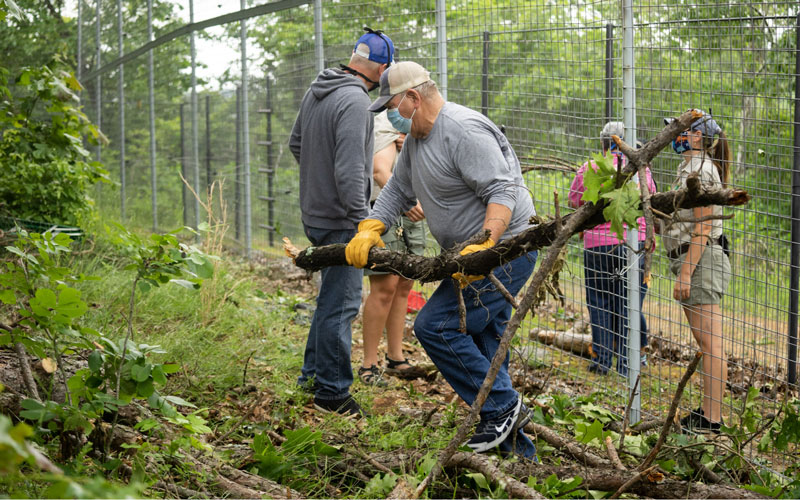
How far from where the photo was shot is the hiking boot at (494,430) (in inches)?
137

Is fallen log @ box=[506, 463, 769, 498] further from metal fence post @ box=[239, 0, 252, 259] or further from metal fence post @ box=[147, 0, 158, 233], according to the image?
metal fence post @ box=[147, 0, 158, 233]

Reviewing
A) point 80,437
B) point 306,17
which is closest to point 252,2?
point 306,17

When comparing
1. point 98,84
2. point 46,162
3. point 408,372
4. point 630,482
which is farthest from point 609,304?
point 98,84

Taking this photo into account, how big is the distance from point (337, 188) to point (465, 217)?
1.01m

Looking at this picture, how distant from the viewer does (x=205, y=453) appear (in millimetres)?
3256

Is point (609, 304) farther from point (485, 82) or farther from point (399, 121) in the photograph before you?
point (485, 82)

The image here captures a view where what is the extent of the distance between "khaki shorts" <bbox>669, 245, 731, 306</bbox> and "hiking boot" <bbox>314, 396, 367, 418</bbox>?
80.4 inches

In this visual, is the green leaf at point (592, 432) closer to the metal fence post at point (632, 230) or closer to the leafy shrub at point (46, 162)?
the metal fence post at point (632, 230)

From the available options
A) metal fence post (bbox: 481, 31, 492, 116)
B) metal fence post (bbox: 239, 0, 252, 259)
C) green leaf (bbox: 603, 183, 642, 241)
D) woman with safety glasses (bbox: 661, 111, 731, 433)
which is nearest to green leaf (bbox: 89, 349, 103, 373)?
green leaf (bbox: 603, 183, 642, 241)

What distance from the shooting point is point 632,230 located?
4.14 meters

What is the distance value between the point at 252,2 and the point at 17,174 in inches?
153

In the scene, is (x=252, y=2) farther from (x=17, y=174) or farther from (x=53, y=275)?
(x=53, y=275)

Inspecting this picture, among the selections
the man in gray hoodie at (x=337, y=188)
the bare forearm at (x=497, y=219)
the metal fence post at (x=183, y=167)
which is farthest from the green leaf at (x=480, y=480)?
the metal fence post at (x=183, y=167)

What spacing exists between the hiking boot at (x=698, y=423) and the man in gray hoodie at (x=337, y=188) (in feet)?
6.11
